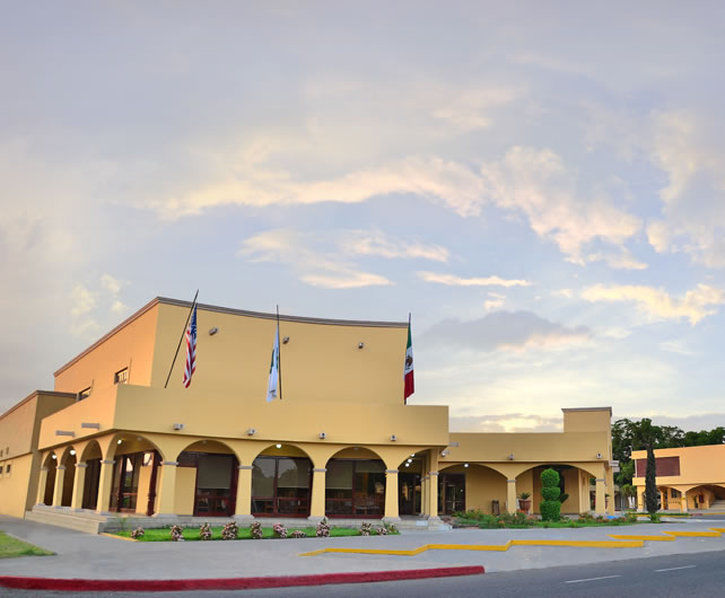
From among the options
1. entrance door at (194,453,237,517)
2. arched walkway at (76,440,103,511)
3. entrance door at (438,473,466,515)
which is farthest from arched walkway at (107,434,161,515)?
entrance door at (438,473,466,515)

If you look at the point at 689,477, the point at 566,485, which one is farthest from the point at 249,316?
the point at 689,477

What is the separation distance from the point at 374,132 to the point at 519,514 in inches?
732

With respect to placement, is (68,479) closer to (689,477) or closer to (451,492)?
(451,492)

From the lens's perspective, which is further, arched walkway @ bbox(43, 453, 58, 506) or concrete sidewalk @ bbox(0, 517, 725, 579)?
arched walkway @ bbox(43, 453, 58, 506)

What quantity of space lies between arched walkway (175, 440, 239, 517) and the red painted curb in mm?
17315

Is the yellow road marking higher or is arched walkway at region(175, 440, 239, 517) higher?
arched walkway at region(175, 440, 239, 517)

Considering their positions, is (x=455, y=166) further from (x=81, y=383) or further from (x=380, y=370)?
(x=81, y=383)

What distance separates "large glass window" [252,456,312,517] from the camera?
3225cm

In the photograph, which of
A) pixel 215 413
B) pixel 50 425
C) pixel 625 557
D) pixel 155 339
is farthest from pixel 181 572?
pixel 50 425

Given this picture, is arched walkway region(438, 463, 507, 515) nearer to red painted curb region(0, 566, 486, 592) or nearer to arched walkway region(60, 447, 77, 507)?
arched walkway region(60, 447, 77, 507)

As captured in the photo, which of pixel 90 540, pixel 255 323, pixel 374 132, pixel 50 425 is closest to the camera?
pixel 90 540

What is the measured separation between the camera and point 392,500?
31672 millimetres

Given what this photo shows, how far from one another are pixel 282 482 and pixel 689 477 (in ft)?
160

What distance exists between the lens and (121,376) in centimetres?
3738
